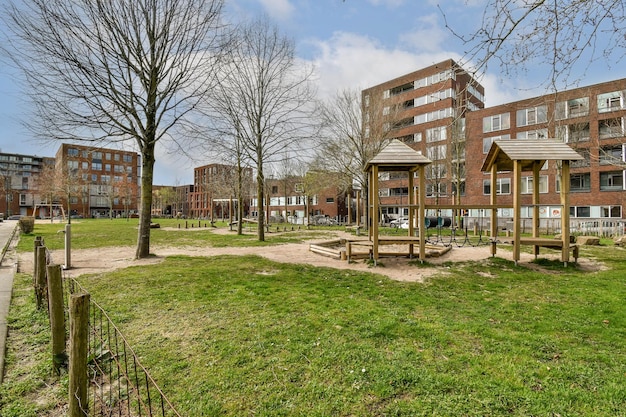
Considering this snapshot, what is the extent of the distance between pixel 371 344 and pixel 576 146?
3244 cm

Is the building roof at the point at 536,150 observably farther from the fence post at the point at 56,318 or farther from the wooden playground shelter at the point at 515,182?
the fence post at the point at 56,318

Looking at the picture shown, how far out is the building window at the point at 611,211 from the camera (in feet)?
106

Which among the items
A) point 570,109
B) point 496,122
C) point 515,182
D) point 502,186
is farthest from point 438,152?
point 515,182

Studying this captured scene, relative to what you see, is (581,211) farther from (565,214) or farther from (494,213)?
(565,214)

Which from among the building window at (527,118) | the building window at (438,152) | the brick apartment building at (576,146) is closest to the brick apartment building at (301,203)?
the building window at (438,152)

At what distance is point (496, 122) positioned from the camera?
4016 centimetres

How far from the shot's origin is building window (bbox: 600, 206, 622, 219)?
32406mm

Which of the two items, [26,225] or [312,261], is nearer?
[312,261]

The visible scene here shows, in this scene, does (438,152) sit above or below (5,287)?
above

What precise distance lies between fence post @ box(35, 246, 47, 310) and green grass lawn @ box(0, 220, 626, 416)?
0.95 ft

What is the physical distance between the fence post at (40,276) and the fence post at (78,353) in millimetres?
4279

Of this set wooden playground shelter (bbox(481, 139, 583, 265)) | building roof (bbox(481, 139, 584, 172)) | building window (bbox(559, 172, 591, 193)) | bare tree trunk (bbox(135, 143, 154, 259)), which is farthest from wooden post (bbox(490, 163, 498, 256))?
building window (bbox(559, 172, 591, 193))

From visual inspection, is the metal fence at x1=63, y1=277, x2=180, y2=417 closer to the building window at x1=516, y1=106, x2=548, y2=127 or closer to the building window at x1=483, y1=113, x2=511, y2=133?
the building window at x1=516, y1=106, x2=548, y2=127

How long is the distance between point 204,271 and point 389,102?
2494 centimetres
